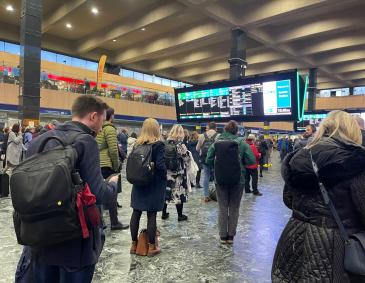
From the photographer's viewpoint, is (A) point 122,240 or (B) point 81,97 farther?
(A) point 122,240

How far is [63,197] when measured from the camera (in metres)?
1.49

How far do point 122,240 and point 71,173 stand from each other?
2994mm

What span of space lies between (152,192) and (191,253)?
89cm

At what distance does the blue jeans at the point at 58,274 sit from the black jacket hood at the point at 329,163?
51.8 inches

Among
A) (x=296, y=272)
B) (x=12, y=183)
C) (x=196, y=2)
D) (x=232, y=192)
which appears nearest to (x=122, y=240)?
(x=232, y=192)

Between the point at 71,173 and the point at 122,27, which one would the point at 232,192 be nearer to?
the point at 71,173

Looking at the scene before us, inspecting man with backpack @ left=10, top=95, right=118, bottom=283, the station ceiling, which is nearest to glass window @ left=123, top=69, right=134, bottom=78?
the station ceiling

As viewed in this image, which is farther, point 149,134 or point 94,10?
point 94,10

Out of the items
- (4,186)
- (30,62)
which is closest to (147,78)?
(30,62)

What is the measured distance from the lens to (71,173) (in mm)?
1577

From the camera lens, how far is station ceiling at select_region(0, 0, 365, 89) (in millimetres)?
14109

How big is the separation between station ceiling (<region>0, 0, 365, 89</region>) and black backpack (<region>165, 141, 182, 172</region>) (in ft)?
32.6

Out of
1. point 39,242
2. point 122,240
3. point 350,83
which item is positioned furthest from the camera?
point 350,83

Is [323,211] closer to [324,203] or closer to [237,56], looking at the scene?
[324,203]
